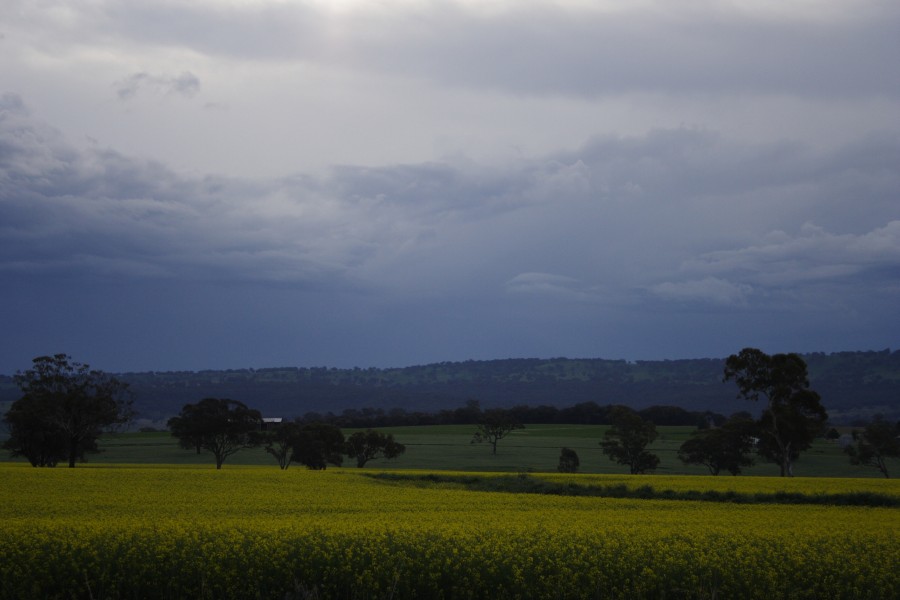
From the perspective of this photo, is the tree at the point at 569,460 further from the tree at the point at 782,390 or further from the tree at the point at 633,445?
the tree at the point at 782,390

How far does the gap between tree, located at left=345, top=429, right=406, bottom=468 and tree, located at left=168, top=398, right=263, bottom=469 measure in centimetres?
1055

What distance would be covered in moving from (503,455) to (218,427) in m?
37.2

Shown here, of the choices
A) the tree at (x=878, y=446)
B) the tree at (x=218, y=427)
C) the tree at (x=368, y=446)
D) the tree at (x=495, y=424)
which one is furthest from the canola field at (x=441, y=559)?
the tree at (x=495, y=424)

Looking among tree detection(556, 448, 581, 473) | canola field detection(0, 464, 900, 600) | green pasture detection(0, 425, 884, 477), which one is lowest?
green pasture detection(0, 425, 884, 477)

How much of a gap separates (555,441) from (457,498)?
91.3 meters

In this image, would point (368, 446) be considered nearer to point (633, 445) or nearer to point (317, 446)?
point (317, 446)

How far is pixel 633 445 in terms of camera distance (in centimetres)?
8581

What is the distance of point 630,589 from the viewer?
48.6 ft

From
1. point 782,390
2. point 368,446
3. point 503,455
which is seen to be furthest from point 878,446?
point 368,446

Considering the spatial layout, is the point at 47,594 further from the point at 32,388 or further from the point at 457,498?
the point at 32,388

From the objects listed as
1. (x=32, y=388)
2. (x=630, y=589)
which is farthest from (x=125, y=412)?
(x=630, y=589)

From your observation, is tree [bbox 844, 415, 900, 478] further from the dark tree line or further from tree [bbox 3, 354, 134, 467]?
tree [bbox 3, 354, 134, 467]

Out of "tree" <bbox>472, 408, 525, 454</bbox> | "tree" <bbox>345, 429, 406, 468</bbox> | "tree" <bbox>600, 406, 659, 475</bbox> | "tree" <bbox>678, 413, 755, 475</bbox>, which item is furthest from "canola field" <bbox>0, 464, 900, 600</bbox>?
"tree" <bbox>472, 408, 525, 454</bbox>

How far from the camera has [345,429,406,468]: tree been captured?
8905cm
